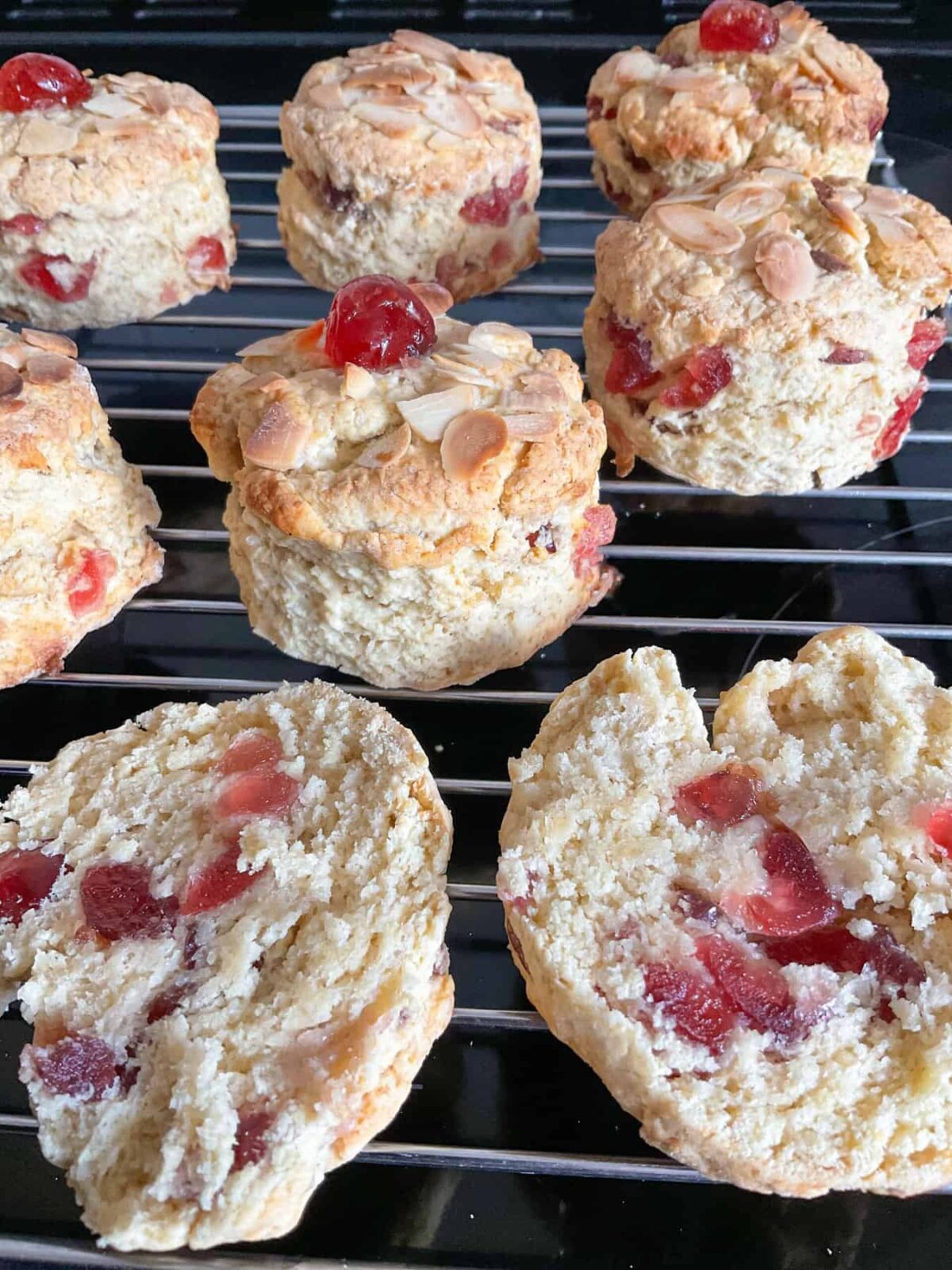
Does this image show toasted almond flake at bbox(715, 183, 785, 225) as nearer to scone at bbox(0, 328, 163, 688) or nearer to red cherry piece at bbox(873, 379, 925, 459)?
red cherry piece at bbox(873, 379, 925, 459)

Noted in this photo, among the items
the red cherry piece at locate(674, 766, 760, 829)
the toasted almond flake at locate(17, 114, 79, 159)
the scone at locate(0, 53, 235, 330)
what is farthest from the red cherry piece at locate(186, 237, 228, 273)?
the red cherry piece at locate(674, 766, 760, 829)

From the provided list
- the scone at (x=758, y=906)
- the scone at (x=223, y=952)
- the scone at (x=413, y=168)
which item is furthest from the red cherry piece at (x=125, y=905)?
the scone at (x=413, y=168)

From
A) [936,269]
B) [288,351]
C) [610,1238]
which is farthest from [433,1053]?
[936,269]

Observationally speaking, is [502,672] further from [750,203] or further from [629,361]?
[750,203]

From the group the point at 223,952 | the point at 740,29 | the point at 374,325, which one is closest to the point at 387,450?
the point at 374,325

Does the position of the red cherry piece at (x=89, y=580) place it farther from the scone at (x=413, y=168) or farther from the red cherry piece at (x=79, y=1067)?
the scone at (x=413, y=168)
